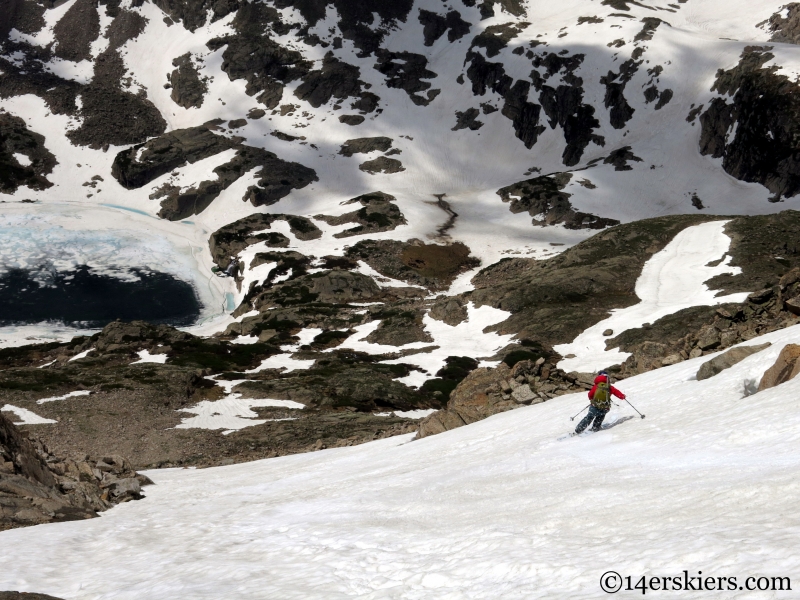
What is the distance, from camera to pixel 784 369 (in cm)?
2100

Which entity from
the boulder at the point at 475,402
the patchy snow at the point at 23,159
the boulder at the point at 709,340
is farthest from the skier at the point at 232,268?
the boulder at the point at 709,340

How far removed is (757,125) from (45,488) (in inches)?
7488

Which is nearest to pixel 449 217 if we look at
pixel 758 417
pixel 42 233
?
pixel 42 233

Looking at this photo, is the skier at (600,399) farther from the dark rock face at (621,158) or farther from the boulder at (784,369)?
the dark rock face at (621,158)

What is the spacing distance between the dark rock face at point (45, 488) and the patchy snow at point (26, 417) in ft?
102

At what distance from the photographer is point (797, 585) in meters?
8.43

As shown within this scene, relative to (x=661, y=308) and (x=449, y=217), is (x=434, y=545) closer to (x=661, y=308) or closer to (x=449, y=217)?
(x=661, y=308)

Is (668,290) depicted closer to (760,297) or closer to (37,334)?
(760,297)

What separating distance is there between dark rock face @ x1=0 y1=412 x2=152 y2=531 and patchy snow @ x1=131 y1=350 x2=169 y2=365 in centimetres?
5606

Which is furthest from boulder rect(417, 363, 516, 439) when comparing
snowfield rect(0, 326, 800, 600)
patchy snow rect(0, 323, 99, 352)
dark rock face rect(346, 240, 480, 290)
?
patchy snow rect(0, 323, 99, 352)

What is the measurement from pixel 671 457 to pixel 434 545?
23.7 feet

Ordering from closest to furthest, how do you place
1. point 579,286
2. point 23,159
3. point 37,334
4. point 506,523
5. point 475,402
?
point 506,523, point 475,402, point 579,286, point 37,334, point 23,159

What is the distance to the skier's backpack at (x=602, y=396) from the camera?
23719 millimetres

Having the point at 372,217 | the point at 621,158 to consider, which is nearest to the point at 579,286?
the point at 372,217
